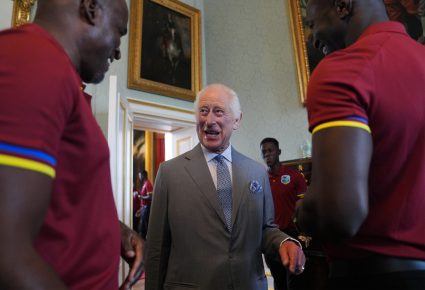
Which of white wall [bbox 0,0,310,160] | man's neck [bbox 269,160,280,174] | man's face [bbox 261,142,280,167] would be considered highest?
white wall [bbox 0,0,310,160]

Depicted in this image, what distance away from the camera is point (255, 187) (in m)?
1.81

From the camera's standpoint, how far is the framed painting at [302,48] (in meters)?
4.57

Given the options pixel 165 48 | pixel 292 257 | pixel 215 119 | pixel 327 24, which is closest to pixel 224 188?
pixel 215 119

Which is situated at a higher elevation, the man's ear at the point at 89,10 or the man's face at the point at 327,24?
the man's face at the point at 327,24

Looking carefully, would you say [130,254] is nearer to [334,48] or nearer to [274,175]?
[334,48]

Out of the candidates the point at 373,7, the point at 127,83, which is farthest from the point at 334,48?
the point at 127,83

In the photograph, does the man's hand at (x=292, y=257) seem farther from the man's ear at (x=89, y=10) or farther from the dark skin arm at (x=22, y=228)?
the man's ear at (x=89, y=10)

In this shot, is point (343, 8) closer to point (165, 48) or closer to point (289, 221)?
point (289, 221)

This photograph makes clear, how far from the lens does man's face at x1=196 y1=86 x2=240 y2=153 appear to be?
1.92m

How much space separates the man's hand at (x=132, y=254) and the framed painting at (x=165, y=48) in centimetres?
400

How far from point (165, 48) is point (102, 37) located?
4.62 meters

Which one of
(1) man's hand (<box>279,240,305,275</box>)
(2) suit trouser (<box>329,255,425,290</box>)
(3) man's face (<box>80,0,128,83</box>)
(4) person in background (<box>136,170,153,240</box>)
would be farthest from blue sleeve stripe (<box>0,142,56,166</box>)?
(4) person in background (<box>136,170,153,240</box>)

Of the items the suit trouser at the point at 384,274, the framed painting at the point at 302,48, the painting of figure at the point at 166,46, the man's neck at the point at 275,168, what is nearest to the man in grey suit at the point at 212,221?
the suit trouser at the point at 384,274

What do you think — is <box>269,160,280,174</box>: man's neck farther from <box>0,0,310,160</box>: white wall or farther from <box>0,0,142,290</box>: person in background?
<box>0,0,142,290</box>: person in background
